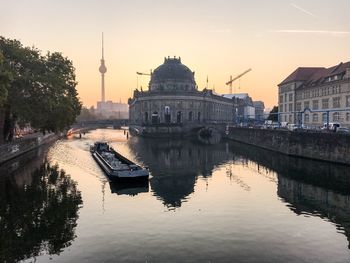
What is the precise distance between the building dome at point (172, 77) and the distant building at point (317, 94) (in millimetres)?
63157

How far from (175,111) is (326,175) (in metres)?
127

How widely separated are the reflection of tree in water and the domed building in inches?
4805

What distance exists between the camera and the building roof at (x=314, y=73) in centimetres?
10425

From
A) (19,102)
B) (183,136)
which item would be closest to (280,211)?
(19,102)

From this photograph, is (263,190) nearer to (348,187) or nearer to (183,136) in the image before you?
(348,187)

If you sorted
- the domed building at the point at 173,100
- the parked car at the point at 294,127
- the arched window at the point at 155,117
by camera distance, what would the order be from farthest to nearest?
the arched window at the point at 155,117 → the domed building at the point at 173,100 → the parked car at the point at 294,127

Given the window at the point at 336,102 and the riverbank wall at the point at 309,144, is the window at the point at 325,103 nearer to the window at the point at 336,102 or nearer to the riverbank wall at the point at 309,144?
the window at the point at 336,102

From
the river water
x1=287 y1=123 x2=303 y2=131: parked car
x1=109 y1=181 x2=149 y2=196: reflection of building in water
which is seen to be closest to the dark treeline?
the river water

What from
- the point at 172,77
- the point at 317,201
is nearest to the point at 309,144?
the point at 317,201

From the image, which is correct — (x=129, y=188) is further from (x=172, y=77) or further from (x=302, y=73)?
(x=172, y=77)

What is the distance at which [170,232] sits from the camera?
88.1 feet

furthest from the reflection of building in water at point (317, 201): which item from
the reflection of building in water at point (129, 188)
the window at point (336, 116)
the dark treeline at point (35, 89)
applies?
the window at point (336, 116)

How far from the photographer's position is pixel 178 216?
3089 centimetres

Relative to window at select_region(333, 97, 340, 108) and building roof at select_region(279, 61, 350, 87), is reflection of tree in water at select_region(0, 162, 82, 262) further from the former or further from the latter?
building roof at select_region(279, 61, 350, 87)
